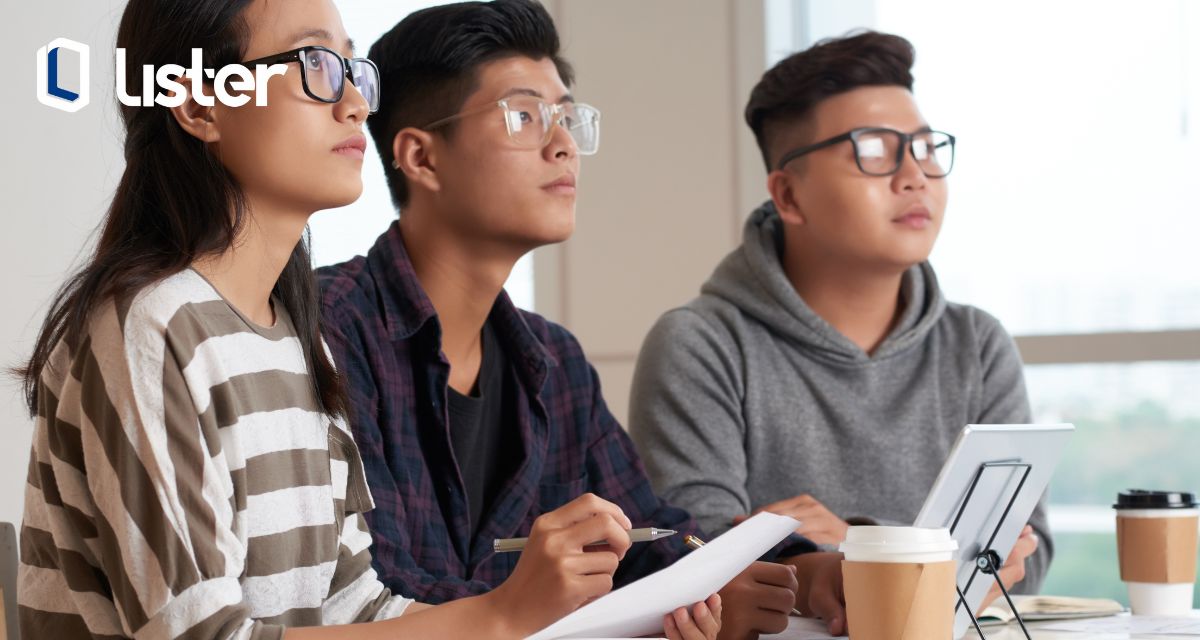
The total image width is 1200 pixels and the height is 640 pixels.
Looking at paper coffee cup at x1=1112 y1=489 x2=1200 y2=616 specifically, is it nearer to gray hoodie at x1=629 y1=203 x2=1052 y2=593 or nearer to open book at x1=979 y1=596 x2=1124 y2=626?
open book at x1=979 y1=596 x2=1124 y2=626

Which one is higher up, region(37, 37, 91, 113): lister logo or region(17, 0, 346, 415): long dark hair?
Answer: region(37, 37, 91, 113): lister logo

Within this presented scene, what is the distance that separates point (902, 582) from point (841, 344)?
1.20m

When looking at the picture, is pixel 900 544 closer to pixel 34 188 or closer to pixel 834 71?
pixel 834 71

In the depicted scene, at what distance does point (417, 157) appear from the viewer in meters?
1.95

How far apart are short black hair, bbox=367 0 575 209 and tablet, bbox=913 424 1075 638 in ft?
3.28

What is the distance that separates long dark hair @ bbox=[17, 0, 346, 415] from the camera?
123cm

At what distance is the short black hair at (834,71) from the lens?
2.37m

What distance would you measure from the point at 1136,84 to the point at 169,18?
9.40 feet

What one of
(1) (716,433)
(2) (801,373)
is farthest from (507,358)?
(2) (801,373)

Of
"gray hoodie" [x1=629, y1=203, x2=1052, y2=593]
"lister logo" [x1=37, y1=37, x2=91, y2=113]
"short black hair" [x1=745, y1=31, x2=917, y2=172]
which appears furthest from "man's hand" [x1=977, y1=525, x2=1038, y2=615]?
"lister logo" [x1=37, y1=37, x2=91, y2=113]

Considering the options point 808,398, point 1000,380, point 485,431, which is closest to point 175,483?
point 485,431

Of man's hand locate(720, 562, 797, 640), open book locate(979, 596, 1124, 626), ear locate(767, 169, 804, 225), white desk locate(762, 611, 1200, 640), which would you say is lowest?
open book locate(979, 596, 1124, 626)

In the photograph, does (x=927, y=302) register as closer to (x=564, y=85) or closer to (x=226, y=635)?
(x=564, y=85)

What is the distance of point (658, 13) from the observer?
3.79 m
